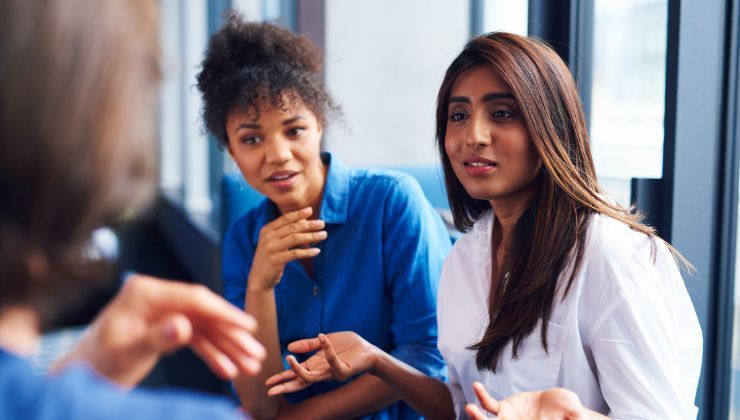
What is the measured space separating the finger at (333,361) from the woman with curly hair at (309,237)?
159 mm

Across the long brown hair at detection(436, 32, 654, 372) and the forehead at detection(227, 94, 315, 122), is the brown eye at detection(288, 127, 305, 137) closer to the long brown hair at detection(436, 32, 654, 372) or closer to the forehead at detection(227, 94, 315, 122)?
the forehead at detection(227, 94, 315, 122)

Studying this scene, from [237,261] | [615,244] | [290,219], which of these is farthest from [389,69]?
[615,244]

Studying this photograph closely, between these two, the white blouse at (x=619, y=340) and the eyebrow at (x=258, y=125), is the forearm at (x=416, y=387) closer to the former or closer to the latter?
the white blouse at (x=619, y=340)

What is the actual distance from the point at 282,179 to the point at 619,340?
749 mm

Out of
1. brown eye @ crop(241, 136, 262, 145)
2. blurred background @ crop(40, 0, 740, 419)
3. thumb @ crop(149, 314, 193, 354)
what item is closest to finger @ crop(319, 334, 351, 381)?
blurred background @ crop(40, 0, 740, 419)

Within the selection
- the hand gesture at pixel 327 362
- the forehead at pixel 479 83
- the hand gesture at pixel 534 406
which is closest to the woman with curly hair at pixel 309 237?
the hand gesture at pixel 327 362

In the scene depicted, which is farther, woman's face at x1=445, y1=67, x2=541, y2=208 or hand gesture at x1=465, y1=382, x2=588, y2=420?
woman's face at x1=445, y1=67, x2=541, y2=208

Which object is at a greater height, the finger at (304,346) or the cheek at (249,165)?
the cheek at (249,165)

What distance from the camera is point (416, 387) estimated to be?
1.25 meters

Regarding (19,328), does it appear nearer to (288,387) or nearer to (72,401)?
(72,401)

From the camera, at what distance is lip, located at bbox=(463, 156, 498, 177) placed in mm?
1090

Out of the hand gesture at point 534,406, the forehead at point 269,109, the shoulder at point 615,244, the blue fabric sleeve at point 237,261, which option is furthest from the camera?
the blue fabric sleeve at point 237,261

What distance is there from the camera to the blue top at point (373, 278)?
138 centimetres

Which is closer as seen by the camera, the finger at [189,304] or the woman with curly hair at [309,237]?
the finger at [189,304]
